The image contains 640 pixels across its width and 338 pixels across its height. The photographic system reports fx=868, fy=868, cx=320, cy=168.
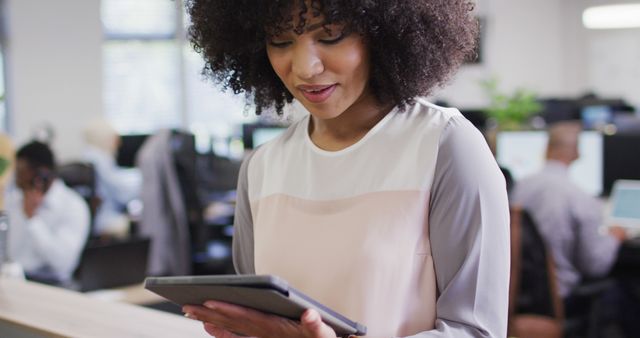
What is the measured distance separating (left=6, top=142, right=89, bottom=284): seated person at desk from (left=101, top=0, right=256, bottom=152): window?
377 centimetres

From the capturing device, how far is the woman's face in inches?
47.8

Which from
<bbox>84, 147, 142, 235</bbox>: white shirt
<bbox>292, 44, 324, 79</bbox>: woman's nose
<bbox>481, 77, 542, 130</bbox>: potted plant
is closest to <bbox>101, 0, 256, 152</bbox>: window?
<bbox>84, 147, 142, 235</bbox>: white shirt

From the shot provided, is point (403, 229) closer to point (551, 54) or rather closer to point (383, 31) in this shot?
point (383, 31)

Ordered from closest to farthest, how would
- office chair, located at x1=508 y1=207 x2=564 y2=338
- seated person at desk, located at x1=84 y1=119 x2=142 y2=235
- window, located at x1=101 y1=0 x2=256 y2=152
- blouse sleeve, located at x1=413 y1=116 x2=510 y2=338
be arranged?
blouse sleeve, located at x1=413 y1=116 x2=510 y2=338
office chair, located at x1=508 y1=207 x2=564 y2=338
seated person at desk, located at x1=84 y1=119 x2=142 y2=235
window, located at x1=101 y1=0 x2=256 y2=152

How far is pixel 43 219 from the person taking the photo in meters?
4.29

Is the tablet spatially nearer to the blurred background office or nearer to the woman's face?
the woman's face

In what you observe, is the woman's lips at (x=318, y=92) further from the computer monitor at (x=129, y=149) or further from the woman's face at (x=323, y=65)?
the computer monitor at (x=129, y=149)

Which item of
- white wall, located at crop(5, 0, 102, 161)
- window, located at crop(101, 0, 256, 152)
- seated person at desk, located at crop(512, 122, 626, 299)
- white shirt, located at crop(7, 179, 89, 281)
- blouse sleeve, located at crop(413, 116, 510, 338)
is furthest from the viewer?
window, located at crop(101, 0, 256, 152)

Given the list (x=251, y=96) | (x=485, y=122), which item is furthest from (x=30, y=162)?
(x=485, y=122)

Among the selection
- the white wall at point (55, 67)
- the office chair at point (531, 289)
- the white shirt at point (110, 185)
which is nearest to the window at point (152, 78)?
the white wall at point (55, 67)

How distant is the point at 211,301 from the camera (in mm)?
1118

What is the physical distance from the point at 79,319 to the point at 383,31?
0.79 m

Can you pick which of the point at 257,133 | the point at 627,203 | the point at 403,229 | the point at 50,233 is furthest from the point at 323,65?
the point at 257,133

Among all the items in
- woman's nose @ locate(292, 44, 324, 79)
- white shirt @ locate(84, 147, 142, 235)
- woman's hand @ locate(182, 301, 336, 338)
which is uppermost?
woman's nose @ locate(292, 44, 324, 79)
